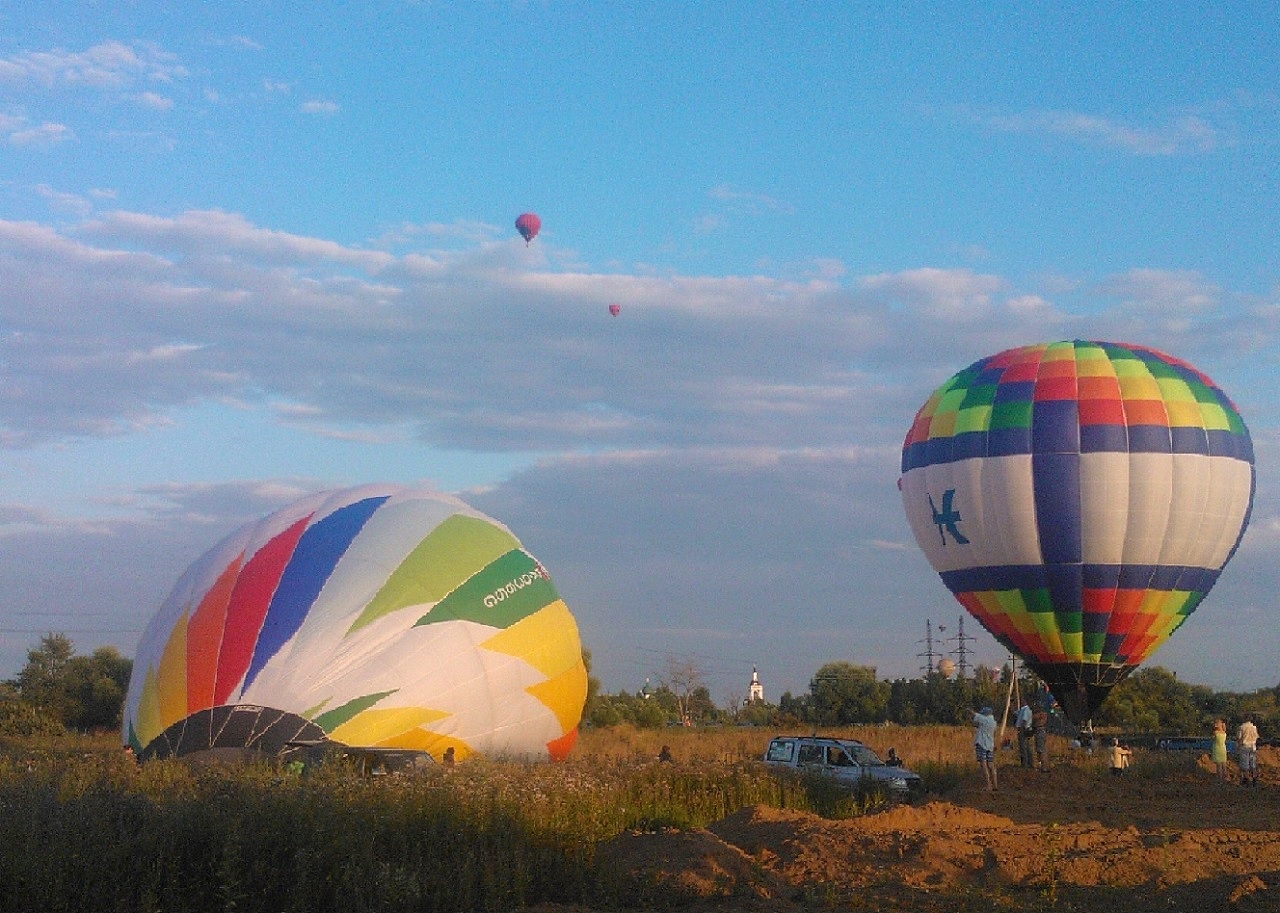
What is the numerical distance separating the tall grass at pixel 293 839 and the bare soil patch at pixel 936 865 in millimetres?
707

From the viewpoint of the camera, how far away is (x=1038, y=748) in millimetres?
27094

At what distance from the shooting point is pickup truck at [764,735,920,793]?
20.9 meters

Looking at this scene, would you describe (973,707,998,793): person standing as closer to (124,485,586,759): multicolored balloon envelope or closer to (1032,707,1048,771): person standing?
(1032,707,1048,771): person standing

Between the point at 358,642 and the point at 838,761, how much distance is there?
8325 mm

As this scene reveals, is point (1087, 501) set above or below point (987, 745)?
above

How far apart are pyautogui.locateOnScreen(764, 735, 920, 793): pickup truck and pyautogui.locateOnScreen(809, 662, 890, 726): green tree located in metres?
35.8

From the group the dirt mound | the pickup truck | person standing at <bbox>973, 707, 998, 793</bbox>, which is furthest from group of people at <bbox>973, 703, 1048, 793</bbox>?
the dirt mound

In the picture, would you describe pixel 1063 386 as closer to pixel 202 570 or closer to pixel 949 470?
pixel 949 470

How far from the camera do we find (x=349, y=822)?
10492 mm

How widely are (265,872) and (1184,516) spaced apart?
23.3 metres

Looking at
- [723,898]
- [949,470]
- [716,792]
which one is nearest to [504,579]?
[716,792]

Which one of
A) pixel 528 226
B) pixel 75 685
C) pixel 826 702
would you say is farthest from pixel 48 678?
pixel 826 702

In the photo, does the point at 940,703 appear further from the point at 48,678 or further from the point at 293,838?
the point at 293,838

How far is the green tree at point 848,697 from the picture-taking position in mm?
61906
